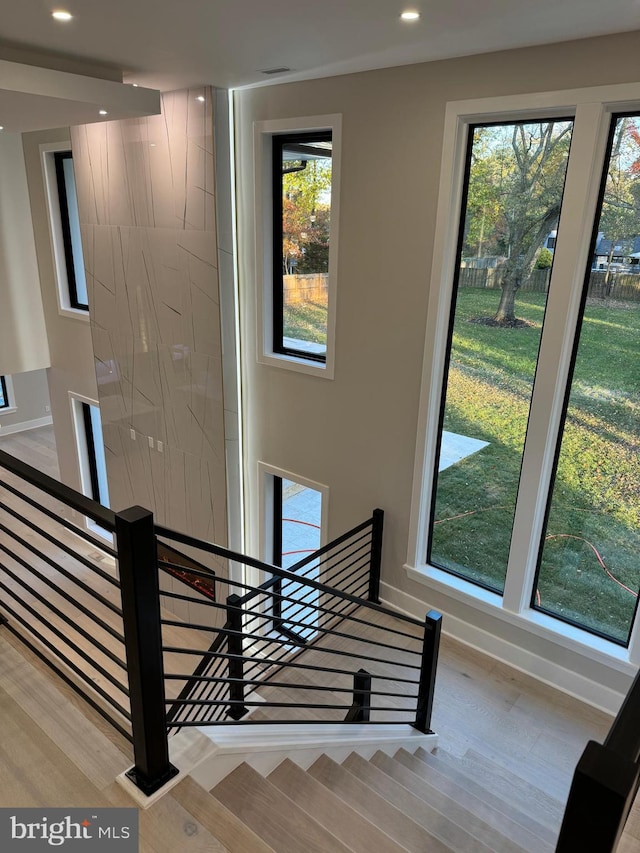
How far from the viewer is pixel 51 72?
3289mm

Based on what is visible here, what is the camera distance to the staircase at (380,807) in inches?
78.1

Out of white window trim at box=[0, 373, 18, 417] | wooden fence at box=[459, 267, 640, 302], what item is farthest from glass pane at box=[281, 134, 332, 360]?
white window trim at box=[0, 373, 18, 417]

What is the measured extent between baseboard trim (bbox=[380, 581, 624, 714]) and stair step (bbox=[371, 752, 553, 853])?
44.9 inches

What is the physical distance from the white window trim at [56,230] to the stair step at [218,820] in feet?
20.1

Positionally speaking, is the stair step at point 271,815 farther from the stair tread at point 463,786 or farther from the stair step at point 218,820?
the stair tread at point 463,786

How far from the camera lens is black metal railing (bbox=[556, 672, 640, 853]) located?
1.01m

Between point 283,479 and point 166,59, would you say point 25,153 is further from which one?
point 283,479

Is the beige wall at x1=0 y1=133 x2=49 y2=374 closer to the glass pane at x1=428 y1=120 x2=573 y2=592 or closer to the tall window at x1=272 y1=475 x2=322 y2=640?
the tall window at x1=272 y1=475 x2=322 y2=640

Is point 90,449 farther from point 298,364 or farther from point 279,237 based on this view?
point 279,237

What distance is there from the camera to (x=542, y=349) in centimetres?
351

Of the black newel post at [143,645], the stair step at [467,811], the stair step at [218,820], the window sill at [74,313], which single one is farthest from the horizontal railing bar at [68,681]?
the window sill at [74,313]

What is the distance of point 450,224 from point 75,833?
11.5 ft

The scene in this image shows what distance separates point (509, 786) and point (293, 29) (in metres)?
4.09

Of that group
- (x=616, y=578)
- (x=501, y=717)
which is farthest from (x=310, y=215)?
(x=501, y=717)
